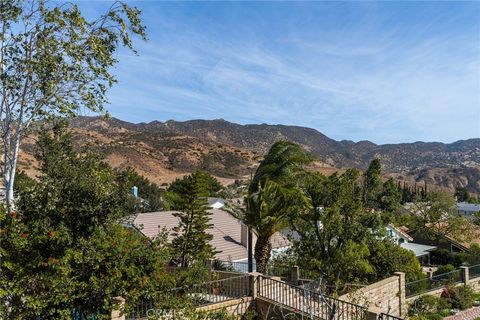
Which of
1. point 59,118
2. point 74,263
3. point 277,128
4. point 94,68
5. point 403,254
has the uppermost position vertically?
point 277,128

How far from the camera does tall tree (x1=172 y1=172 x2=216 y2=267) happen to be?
63.9ft

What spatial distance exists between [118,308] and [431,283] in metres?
18.3

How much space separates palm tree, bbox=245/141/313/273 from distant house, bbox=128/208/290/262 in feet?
12.5

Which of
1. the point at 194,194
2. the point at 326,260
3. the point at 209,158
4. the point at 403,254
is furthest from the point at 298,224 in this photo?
the point at 209,158

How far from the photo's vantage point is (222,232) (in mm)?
26484

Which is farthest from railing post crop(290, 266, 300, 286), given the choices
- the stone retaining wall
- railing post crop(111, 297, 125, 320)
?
railing post crop(111, 297, 125, 320)

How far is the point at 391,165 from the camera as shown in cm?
18225

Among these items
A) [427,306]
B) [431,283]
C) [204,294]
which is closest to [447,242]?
[431,283]

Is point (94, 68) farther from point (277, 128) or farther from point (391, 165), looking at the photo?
point (391, 165)

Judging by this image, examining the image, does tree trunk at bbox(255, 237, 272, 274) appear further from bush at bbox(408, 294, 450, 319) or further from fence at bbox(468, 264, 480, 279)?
fence at bbox(468, 264, 480, 279)

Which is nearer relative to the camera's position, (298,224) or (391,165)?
(298,224)

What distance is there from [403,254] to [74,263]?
2075 centimetres

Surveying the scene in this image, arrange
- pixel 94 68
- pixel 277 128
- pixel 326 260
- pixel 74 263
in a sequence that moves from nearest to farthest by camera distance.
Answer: pixel 74 263, pixel 94 68, pixel 326 260, pixel 277 128

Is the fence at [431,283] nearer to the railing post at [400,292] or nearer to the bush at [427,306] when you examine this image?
the bush at [427,306]
